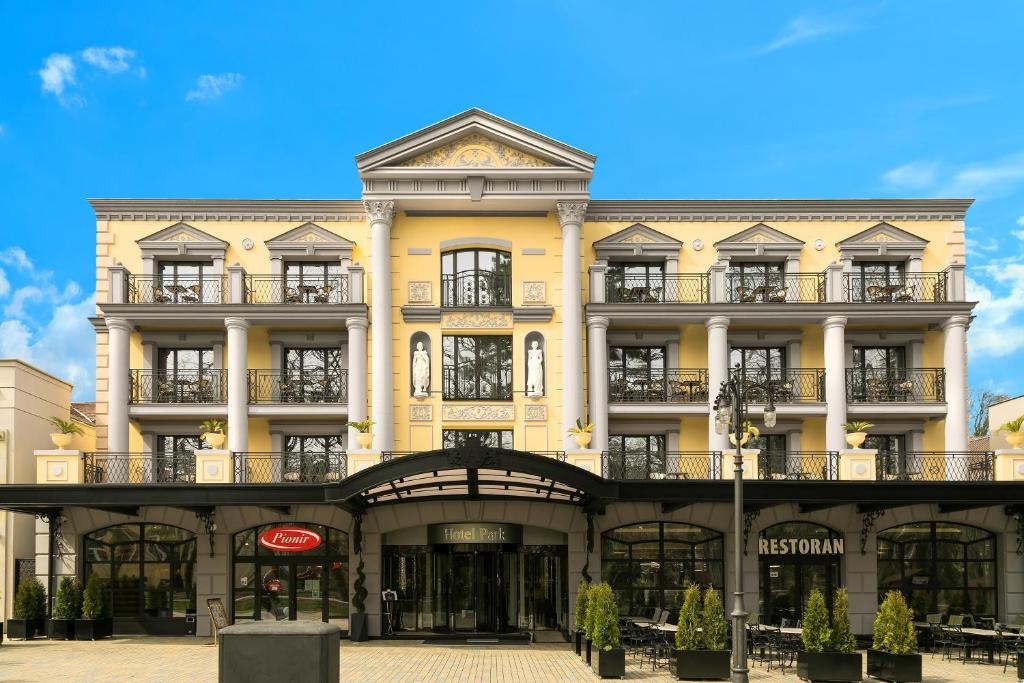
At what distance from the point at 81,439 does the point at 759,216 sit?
75.2 ft

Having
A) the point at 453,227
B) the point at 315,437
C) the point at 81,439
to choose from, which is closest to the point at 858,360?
the point at 453,227

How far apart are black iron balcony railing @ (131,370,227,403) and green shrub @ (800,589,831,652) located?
742 inches

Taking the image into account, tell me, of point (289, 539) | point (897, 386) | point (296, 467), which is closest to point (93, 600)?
point (289, 539)

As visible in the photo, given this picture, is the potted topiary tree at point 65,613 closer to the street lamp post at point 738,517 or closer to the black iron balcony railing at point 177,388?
the black iron balcony railing at point 177,388

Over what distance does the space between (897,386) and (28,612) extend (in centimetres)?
2632

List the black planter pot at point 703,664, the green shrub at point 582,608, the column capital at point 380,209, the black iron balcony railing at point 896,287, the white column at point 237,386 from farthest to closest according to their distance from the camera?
1. the black iron balcony railing at point 896,287
2. the column capital at point 380,209
3. the white column at point 237,386
4. the green shrub at point 582,608
5. the black planter pot at point 703,664

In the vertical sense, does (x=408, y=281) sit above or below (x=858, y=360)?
Result: above

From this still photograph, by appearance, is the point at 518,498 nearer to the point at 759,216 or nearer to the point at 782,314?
the point at 782,314

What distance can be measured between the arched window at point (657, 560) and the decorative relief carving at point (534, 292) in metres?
7.38

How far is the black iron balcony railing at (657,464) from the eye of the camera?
32.1 meters

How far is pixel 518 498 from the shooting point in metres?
30.1

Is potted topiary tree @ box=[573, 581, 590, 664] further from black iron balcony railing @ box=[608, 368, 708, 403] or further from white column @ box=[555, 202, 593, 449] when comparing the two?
black iron balcony railing @ box=[608, 368, 708, 403]

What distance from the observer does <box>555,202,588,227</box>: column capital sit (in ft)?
107

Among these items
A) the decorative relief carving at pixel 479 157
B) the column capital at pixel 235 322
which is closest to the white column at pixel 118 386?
the column capital at pixel 235 322
